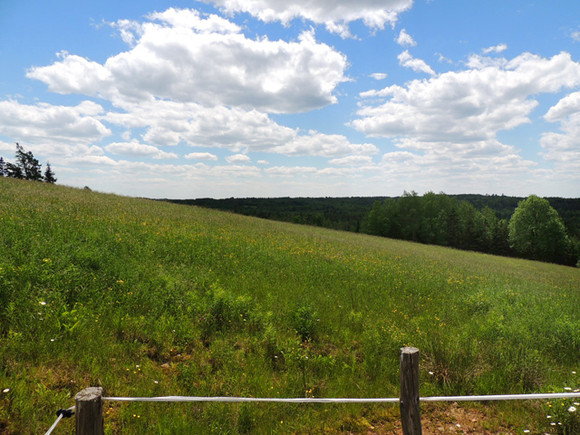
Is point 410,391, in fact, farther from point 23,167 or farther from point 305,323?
point 23,167

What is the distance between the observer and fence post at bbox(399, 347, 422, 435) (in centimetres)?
283

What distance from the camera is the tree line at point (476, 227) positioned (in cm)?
4719

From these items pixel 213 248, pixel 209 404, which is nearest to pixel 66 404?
pixel 209 404

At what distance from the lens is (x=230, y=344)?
5.62 meters

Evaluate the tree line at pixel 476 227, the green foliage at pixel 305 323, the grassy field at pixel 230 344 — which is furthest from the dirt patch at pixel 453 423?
the tree line at pixel 476 227

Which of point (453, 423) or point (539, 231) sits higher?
point (539, 231)

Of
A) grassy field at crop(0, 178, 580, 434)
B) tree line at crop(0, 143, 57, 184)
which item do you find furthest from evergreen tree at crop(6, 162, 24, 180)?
grassy field at crop(0, 178, 580, 434)

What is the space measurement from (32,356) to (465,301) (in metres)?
10.9

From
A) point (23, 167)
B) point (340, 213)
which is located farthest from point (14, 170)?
point (340, 213)

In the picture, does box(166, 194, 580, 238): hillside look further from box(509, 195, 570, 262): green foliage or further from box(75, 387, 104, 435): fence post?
box(75, 387, 104, 435): fence post

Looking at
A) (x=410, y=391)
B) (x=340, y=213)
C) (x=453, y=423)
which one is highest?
(x=340, y=213)

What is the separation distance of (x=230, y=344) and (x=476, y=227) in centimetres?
6497

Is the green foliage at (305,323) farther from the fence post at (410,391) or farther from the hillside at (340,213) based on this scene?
the hillside at (340,213)

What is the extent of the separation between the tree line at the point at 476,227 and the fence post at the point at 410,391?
57990 millimetres
